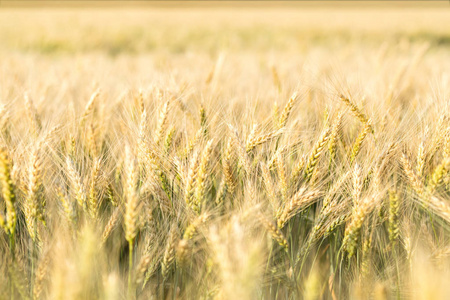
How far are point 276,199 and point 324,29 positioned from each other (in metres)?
12.1

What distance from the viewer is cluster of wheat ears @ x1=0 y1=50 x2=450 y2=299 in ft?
2.78

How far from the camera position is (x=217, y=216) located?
1136 mm

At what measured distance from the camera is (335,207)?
99 cm

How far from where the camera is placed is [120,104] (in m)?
1.80

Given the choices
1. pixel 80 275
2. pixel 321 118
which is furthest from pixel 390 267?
pixel 80 275

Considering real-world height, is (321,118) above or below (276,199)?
above

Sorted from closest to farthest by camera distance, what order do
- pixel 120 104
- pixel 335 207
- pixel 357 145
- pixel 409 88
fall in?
pixel 335 207 → pixel 357 145 → pixel 120 104 → pixel 409 88

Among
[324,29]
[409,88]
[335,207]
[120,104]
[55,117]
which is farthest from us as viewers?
[324,29]

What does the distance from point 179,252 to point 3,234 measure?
609 mm

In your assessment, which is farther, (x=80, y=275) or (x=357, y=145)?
(x=357, y=145)

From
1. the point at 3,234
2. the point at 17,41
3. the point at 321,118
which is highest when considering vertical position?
the point at 17,41

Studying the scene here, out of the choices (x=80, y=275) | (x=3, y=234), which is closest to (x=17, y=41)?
(x=3, y=234)

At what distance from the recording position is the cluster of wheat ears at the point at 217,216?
2.78 ft

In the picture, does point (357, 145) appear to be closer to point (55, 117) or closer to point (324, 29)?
point (55, 117)
